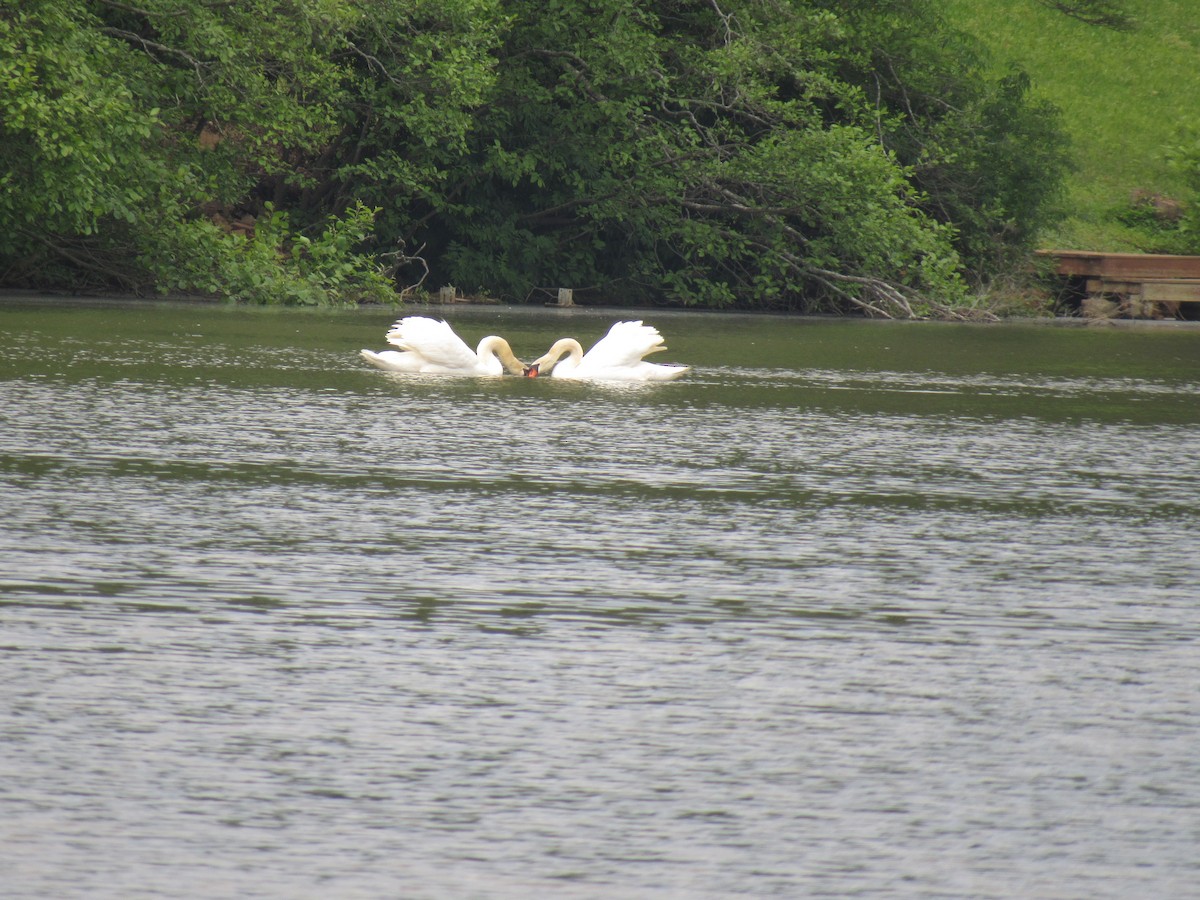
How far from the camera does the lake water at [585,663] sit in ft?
11.1

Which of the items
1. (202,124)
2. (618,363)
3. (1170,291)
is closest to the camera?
(618,363)

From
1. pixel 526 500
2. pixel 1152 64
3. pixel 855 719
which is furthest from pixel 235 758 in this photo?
pixel 1152 64

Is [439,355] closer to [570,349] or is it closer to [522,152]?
[570,349]

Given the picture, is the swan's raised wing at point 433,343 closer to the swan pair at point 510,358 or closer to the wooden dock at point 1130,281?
the swan pair at point 510,358

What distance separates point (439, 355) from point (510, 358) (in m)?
0.58

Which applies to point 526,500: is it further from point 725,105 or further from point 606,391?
point 725,105

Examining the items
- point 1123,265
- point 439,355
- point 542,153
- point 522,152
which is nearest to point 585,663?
point 439,355

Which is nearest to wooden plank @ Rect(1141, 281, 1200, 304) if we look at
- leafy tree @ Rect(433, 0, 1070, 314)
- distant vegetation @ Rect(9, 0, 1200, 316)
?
distant vegetation @ Rect(9, 0, 1200, 316)

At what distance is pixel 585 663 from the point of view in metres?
4.81

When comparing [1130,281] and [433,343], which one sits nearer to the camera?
[433,343]

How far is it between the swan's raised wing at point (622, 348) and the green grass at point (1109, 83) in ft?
105

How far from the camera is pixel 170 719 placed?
415 cm

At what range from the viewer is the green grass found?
51.0m

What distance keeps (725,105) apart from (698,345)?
43.3 ft
